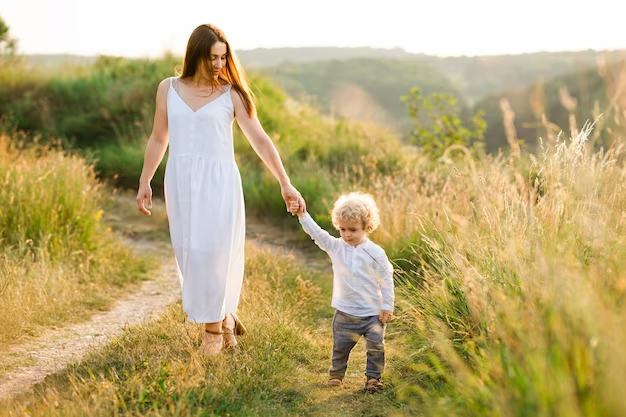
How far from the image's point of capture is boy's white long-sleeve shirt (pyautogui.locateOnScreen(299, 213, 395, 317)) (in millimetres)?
4047

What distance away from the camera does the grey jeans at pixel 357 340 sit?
4.06 metres

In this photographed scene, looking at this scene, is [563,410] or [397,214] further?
[397,214]

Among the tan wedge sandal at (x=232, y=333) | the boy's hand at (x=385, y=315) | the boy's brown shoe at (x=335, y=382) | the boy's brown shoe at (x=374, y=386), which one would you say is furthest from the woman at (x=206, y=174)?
the boy's brown shoe at (x=374, y=386)

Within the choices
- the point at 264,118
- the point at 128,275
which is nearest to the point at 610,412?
the point at 128,275

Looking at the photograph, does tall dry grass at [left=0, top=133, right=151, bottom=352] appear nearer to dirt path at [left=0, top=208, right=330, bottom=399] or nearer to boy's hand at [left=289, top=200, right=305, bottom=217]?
dirt path at [left=0, top=208, right=330, bottom=399]

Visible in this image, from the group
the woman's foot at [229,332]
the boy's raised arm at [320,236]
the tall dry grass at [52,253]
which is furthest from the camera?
the tall dry grass at [52,253]

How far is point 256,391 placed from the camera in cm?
386

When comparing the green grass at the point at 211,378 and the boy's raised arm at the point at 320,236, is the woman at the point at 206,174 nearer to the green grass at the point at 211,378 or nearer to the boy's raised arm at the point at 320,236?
the boy's raised arm at the point at 320,236

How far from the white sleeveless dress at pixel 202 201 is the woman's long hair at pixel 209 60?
0.14m

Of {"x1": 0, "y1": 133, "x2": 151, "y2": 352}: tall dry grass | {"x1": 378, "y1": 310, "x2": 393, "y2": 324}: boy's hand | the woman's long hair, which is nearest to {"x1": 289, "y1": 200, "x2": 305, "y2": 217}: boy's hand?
the woman's long hair

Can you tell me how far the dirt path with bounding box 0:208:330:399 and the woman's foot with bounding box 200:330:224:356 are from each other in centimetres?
99

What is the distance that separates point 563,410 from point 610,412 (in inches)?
6.3

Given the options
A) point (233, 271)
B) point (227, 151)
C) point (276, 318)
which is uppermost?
point (227, 151)

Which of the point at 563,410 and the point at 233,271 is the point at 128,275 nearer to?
the point at 233,271
